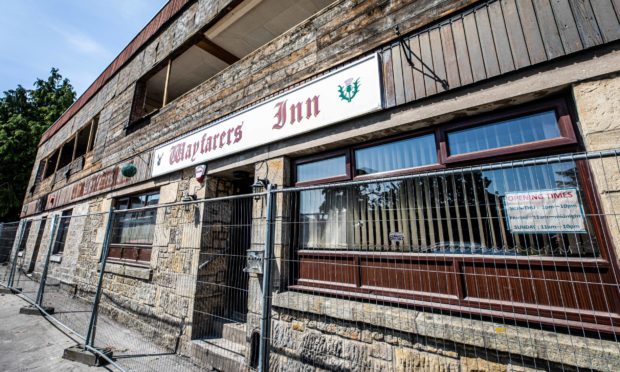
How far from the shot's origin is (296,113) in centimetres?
382

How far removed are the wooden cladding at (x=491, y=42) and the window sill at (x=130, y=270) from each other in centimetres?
575

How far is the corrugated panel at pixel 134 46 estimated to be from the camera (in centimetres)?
718

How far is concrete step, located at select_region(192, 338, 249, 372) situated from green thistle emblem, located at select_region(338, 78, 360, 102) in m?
3.76

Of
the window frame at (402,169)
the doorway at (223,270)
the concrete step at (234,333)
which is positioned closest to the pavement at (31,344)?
the doorway at (223,270)

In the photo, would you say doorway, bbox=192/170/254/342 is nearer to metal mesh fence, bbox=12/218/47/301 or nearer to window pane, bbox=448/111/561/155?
window pane, bbox=448/111/561/155

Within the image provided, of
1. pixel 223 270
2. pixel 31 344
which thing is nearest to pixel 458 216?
pixel 223 270

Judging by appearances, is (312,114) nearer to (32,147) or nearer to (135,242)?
(135,242)

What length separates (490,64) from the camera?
2527 millimetres

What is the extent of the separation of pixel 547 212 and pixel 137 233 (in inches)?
296

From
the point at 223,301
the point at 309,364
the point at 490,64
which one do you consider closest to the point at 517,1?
the point at 490,64

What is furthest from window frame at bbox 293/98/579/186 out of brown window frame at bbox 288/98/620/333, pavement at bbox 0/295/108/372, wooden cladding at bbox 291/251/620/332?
pavement at bbox 0/295/108/372

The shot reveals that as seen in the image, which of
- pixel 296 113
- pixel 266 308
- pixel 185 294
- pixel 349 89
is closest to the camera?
pixel 266 308

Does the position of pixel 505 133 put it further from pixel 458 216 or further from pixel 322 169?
pixel 322 169

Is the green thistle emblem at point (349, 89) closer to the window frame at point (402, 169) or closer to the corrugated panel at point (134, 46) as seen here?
the window frame at point (402, 169)
